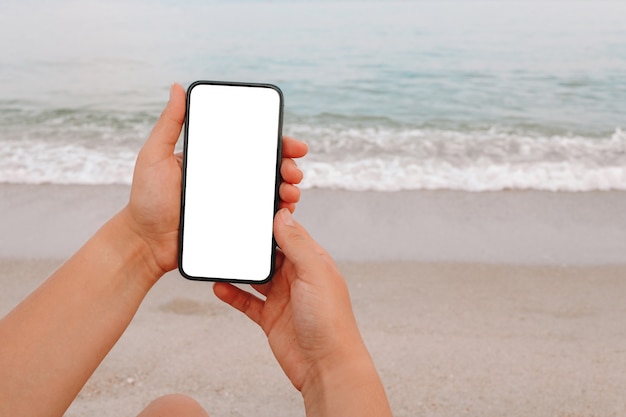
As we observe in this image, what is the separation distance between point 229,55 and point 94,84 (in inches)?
61.0

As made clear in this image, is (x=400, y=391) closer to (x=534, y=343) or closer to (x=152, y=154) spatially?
(x=534, y=343)

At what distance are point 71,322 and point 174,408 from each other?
12.1 inches

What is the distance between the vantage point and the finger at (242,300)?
68.2 inches

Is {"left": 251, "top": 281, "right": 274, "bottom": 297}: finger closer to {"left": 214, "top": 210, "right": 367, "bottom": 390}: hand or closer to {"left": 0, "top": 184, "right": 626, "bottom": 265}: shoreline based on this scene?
{"left": 214, "top": 210, "right": 367, "bottom": 390}: hand

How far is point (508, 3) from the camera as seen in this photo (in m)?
9.82

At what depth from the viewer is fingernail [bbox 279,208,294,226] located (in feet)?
5.32

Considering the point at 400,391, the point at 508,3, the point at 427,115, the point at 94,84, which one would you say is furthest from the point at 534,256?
the point at 508,3

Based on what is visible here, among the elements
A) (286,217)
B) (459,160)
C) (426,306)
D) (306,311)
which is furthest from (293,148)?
(459,160)

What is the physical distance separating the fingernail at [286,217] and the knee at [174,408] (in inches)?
17.9

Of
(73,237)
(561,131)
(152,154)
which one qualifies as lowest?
(73,237)

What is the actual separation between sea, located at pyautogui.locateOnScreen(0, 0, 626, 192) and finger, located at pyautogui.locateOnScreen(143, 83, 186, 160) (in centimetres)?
285

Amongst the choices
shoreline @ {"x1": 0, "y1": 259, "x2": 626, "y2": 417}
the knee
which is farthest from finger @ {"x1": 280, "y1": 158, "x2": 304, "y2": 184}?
shoreline @ {"x1": 0, "y1": 259, "x2": 626, "y2": 417}

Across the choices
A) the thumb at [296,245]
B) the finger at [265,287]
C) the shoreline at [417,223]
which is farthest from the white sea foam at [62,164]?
the thumb at [296,245]

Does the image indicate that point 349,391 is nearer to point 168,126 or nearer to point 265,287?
point 265,287
